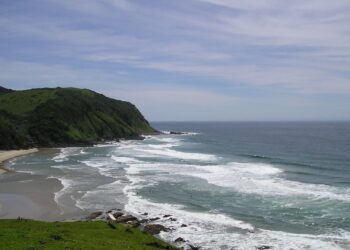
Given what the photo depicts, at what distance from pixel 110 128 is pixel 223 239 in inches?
5621

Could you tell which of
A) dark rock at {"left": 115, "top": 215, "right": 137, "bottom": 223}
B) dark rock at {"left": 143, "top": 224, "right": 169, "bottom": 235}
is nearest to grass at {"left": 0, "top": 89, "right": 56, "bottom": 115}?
dark rock at {"left": 115, "top": 215, "right": 137, "bottom": 223}

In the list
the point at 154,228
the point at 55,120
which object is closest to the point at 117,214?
the point at 154,228

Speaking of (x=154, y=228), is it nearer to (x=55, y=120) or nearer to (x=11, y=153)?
(x=11, y=153)

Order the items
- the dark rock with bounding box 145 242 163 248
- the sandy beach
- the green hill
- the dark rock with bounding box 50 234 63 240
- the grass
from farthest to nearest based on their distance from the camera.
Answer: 1. the grass
2. the green hill
3. the sandy beach
4. the dark rock with bounding box 145 242 163 248
5. the dark rock with bounding box 50 234 63 240

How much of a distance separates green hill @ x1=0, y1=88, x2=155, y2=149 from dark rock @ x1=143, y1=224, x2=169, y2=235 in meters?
93.6

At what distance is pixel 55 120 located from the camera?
146125 mm

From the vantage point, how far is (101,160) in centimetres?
10025

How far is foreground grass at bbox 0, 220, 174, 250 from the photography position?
85.4 ft

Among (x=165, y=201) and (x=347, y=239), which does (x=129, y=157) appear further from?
(x=347, y=239)

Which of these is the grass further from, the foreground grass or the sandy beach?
the foreground grass

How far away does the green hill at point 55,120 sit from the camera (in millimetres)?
133875

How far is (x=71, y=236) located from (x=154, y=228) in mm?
11289

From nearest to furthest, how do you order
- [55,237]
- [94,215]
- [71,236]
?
[55,237] < [71,236] < [94,215]

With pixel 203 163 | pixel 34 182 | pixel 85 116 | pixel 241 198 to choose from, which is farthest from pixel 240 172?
pixel 85 116
